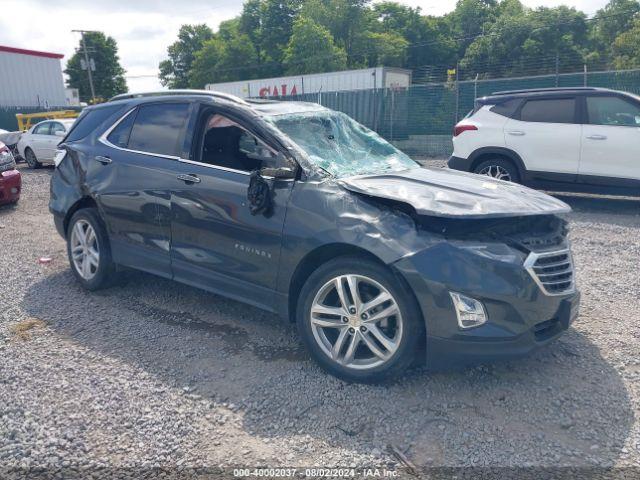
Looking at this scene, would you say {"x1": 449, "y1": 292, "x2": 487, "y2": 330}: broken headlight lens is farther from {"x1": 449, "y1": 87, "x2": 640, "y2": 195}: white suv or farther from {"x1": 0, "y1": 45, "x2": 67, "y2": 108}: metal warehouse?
{"x1": 0, "y1": 45, "x2": 67, "y2": 108}: metal warehouse

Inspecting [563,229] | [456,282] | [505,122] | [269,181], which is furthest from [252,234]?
[505,122]

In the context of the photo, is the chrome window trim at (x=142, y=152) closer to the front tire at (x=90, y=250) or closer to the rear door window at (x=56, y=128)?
the front tire at (x=90, y=250)

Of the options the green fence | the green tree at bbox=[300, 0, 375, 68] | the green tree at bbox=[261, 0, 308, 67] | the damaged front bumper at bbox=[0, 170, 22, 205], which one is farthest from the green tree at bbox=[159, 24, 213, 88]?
the damaged front bumper at bbox=[0, 170, 22, 205]

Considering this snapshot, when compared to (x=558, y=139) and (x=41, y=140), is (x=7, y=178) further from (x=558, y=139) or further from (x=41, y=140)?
(x=558, y=139)

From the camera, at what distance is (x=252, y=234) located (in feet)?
12.4

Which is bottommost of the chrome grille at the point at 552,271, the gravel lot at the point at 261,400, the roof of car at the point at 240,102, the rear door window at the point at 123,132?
the gravel lot at the point at 261,400

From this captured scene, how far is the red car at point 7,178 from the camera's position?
9.34 meters

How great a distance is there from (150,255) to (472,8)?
78.8 meters

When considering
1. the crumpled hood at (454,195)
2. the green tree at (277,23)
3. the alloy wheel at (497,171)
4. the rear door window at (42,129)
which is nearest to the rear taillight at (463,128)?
the alloy wheel at (497,171)

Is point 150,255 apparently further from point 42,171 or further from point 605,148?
point 42,171

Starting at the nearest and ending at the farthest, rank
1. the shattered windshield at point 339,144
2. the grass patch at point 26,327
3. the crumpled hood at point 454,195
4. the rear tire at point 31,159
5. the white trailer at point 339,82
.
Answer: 1. the crumpled hood at point 454,195
2. the shattered windshield at point 339,144
3. the grass patch at point 26,327
4. the rear tire at point 31,159
5. the white trailer at point 339,82

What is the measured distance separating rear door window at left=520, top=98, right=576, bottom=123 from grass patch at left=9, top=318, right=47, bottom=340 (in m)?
7.62

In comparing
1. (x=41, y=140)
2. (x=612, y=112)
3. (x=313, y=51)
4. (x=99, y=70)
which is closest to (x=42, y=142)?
(x=41, y=140)

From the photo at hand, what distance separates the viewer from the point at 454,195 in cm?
A: 343
